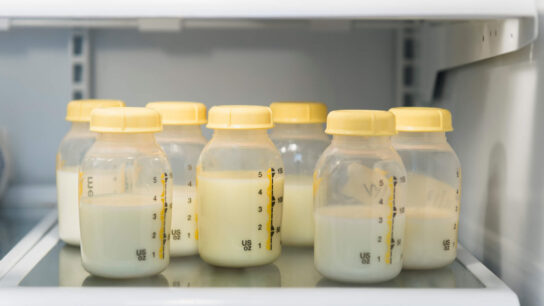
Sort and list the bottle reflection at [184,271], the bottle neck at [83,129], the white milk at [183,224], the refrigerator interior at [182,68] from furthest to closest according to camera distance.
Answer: the refrigerator interior at [182,68] < the bottle neck at [83,129] < the white milk at [183,224] < the bottle reflection at [184,271]

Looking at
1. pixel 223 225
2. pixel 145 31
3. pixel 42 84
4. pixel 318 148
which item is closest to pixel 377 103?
pixel 318 148

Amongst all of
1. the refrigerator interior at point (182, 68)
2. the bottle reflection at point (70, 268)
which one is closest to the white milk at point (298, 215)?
the bottle reflection at point (70, 268)

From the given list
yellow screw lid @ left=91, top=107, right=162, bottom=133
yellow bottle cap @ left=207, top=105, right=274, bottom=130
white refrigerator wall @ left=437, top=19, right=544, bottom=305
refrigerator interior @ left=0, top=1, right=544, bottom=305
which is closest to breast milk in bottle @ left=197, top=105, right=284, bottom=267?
yellow bottle cap @ left=207, top=105, right=274, bottom=130

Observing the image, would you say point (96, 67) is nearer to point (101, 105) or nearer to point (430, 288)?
point (101, 105)

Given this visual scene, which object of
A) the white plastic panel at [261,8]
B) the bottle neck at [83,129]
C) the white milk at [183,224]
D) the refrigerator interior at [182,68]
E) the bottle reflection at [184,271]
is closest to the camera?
the white plastic panel at [261,8]

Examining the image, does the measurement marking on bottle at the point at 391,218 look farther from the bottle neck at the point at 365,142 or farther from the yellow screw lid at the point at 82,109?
the yellow screw lid at the point at 82,109

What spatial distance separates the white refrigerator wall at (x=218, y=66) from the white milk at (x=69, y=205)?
1.40ft

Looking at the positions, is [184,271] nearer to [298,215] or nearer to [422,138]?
[298,215]

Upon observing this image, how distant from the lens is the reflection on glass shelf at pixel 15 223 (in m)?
1.08

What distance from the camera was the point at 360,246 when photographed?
2.60 ft

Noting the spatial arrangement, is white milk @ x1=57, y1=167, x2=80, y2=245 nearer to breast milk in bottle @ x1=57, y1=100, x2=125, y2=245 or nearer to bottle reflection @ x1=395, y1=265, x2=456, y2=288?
breast milk in bottle @ x1=57, y1=100, x2=125, y2=245

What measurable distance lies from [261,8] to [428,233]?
1.34 ft

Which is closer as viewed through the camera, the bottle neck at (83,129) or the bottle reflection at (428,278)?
the bottle reflection at (428,278)

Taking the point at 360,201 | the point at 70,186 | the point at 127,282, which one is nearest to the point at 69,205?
the point at 70,186
